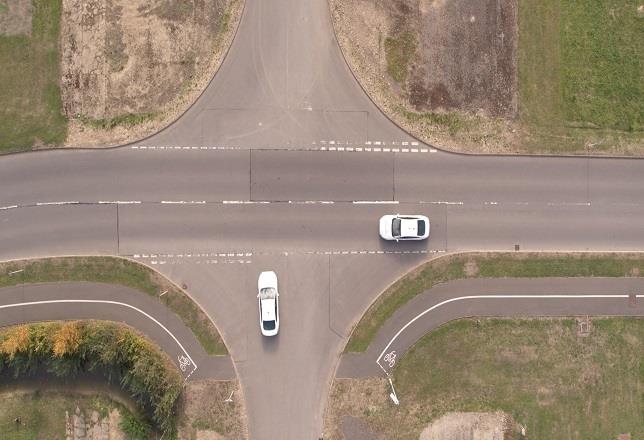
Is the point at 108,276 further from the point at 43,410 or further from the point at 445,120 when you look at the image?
the point at 445,120

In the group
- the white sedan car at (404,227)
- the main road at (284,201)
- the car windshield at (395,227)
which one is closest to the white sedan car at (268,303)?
the main road at (284,201)

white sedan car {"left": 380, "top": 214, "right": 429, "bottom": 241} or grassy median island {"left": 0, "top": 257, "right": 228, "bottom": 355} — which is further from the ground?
white sedan car {"left": 380, "top": 214, "right": 429, "bottom": 241}

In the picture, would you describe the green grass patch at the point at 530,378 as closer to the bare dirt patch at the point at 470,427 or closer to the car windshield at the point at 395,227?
the bare dirt patch at the point at 470,427

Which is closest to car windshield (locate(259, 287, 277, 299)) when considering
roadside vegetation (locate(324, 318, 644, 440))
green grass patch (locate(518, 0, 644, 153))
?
roadside vegetation (locate(324, 318, 644, 440))

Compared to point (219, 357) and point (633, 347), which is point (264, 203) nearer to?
point (219, 357)

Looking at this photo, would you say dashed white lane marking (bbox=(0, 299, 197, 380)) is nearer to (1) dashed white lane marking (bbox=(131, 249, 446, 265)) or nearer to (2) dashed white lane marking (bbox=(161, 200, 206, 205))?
(1) dashed white lane marking (bbox=(131, 249, 446, 265))
